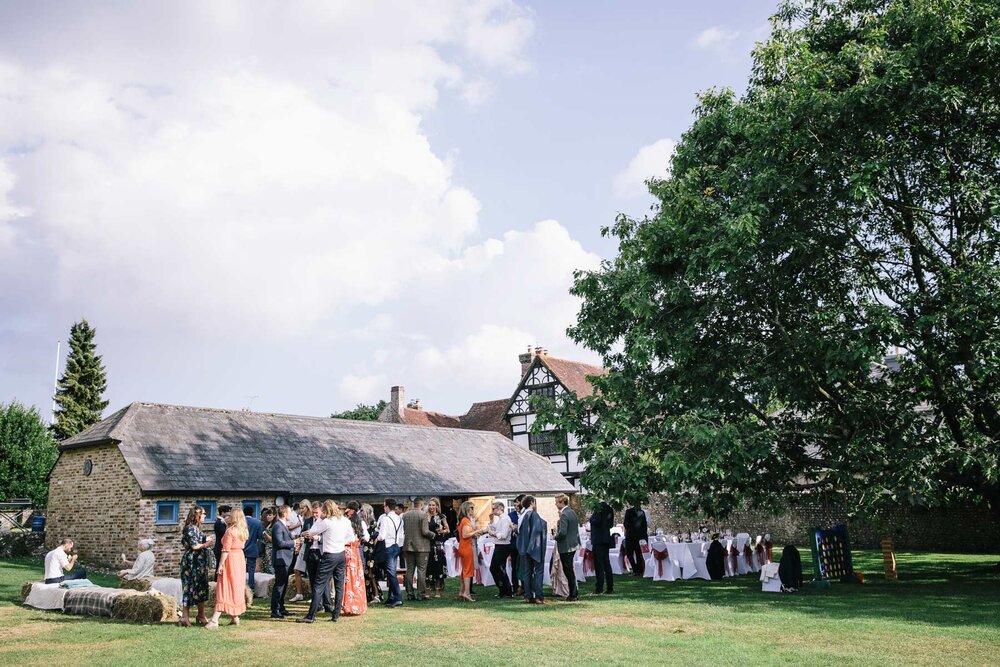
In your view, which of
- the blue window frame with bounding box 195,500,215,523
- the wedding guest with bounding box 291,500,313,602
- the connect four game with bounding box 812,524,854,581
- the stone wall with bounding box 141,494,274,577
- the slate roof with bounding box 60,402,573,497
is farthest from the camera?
the slate roof with bounding box 60,402,573,497

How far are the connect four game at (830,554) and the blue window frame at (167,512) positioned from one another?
15.6 metres

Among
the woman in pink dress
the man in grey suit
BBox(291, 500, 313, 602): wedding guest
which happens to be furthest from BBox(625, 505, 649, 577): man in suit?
the woman in pink dress

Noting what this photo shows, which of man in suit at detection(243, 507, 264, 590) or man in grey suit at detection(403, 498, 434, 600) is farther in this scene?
man in suit at detection(243, 507, 264, 590)

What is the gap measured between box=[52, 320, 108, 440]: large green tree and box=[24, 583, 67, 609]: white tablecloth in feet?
113

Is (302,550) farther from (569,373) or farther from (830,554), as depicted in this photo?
(569,373)

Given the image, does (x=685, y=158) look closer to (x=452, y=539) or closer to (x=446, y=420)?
(x=452, y=539)

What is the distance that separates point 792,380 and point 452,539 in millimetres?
8738

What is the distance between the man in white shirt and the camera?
12.7 meters

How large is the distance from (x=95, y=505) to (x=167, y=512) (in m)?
2.83

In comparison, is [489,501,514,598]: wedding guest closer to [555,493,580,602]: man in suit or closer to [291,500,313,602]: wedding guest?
[555,493,580,602]: man in suit

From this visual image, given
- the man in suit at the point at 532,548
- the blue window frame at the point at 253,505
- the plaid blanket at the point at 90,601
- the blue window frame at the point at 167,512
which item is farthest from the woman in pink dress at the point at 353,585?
the blue window frame at the point at 253,505

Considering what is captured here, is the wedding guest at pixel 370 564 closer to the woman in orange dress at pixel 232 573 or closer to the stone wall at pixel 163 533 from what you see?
the woman in orange dress at pixel 232 573

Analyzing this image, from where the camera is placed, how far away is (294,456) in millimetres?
24172

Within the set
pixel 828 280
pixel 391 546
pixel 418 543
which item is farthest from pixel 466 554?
pixel 828 280
